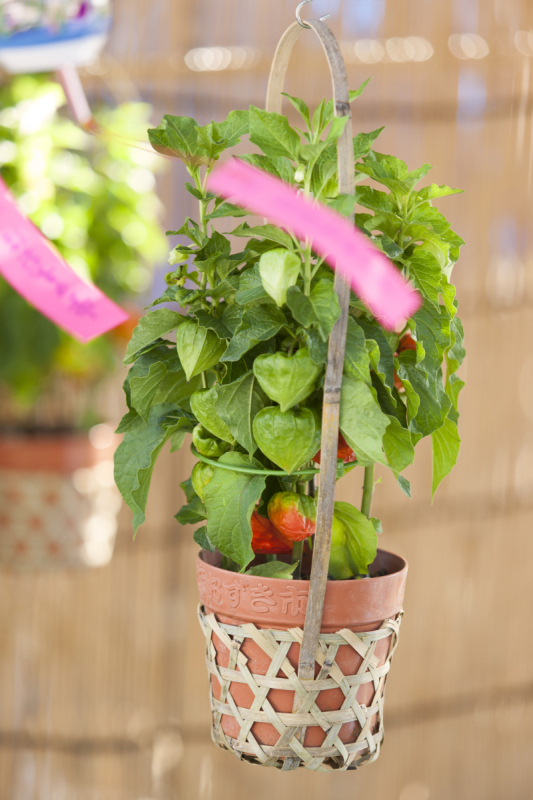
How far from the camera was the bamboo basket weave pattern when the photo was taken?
0.49 m

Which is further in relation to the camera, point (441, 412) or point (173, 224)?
point (173, 224)

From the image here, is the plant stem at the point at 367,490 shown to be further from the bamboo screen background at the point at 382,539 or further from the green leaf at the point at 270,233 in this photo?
the bamboo screen background at the point at 382,539

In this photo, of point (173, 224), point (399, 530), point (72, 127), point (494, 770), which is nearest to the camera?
point (72, 127)

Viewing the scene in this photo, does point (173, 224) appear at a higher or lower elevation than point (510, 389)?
higher

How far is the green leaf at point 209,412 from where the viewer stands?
502 mm

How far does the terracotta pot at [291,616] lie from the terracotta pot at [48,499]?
1.58 feet

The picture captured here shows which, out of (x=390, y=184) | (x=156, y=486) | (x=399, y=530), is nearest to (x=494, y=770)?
(x=399, y=530)

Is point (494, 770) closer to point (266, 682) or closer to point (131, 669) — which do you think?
point (131, 669)

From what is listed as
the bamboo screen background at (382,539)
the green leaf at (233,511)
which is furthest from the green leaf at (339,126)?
the bamboo screen background at (382,539)

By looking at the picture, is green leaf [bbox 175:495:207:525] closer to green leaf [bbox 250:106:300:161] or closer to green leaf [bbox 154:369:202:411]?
green leaf [bbox 154:369:202:411]

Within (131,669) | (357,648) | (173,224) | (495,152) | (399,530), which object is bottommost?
(131,669)

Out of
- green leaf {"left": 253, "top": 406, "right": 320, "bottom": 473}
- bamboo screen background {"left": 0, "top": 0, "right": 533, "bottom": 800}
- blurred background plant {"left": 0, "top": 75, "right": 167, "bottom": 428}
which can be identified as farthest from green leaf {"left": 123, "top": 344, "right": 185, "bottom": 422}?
bamboo screen background {"left": 0, "top": 0, "right": 533, "bottom": 800}

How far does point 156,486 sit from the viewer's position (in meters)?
1.21

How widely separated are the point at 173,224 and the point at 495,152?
0.55 metres
